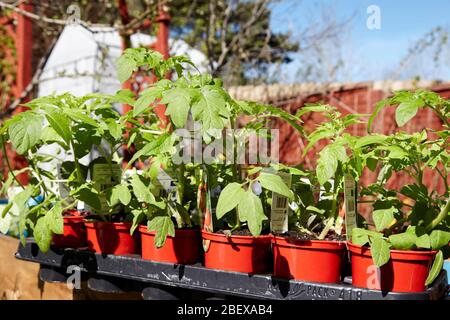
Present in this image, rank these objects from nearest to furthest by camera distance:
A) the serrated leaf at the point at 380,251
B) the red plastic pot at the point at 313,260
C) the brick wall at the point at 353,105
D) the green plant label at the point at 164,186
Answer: the serrated leaf at the point at 380,251
the red plastic pot at the point at 313,260
the green plant label at the point at 164,186
the brick wall at the point at 353,105

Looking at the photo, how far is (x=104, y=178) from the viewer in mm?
1279

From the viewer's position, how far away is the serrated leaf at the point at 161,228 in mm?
1092

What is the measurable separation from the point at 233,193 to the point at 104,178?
422 millimetres

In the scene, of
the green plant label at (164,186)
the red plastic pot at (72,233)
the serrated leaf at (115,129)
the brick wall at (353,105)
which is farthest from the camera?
the brick wall at (353,105)

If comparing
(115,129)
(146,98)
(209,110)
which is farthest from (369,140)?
(115,129)

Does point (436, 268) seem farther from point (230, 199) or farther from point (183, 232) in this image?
point (183, 232)

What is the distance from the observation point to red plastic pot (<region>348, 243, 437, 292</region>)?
94 centimetres

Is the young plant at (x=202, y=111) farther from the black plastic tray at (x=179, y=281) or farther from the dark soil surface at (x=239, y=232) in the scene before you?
the black plastic tray at (x=179, y=281)

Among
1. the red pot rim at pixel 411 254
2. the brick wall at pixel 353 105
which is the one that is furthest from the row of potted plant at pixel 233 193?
the brick wall at pixel 353 105

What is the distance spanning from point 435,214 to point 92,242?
0.81 meters

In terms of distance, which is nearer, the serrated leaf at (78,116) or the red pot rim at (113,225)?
the serrated leaf at (78,116)

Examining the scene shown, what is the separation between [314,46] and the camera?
6.74 meters
